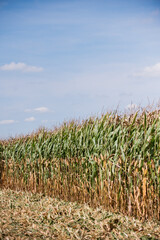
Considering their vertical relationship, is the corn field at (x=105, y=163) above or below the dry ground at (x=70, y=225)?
above

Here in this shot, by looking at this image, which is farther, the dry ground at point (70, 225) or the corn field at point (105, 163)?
the corn field at point (105, 163)

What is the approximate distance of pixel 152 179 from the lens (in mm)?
4906

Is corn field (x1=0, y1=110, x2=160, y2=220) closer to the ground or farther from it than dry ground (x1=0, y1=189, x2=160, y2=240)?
farther from it

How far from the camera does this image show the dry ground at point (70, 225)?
14.0 feet

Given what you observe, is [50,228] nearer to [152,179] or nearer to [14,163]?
[152,179]

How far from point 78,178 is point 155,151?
7.59 feet

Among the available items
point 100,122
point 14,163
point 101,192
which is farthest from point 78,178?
point 14,163

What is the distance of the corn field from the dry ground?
350 millimetres

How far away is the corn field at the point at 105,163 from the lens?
5.00 metres

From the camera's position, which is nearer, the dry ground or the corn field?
the dry ground

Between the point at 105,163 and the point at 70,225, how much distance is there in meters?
1.48

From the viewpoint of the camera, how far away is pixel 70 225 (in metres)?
4.69

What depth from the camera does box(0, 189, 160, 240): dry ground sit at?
4.26 metres

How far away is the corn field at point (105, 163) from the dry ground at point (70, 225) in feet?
1.15
